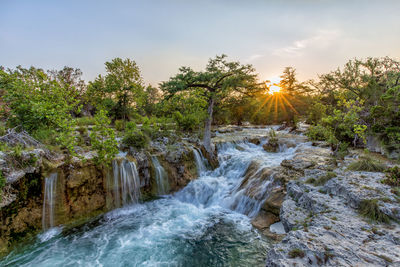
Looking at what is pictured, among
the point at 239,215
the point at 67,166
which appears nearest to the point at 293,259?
the point at 239,215

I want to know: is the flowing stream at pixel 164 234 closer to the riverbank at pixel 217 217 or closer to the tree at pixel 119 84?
the riverbank at pixel 217 217

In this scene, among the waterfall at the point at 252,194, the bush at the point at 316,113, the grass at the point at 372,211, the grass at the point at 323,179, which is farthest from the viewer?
the bush at the point at 316,113

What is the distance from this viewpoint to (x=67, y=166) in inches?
272

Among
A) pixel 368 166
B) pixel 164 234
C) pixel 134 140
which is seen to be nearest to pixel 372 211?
pixel 368 166

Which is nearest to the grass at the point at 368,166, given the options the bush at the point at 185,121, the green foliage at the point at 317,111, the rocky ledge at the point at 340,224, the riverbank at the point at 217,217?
the riverbank at the point at 217,217

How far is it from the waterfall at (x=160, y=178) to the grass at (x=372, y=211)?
8.43 metres

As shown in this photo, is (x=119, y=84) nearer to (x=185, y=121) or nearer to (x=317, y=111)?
(x=185, y=121)

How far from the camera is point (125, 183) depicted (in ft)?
27.7

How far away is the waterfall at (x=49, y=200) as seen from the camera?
636cm

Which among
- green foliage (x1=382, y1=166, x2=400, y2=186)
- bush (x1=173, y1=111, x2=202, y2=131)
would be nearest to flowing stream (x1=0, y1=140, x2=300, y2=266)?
green foliage (x1=382, y1=166, x2=400, y2=186)

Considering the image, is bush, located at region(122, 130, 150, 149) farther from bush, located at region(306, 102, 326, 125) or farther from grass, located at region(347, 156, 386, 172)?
bush, located at region(306, 102, 326, 125)

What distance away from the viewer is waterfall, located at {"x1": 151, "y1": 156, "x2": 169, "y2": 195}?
978cm

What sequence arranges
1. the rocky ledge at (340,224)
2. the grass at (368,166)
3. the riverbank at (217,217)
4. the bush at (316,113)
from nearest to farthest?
the rocky ledge at (340,224) < the riverbank at (217,217) < the grass at (368,166) < the bush at (316,113)

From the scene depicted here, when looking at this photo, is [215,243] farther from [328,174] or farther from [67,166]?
[67,166]
